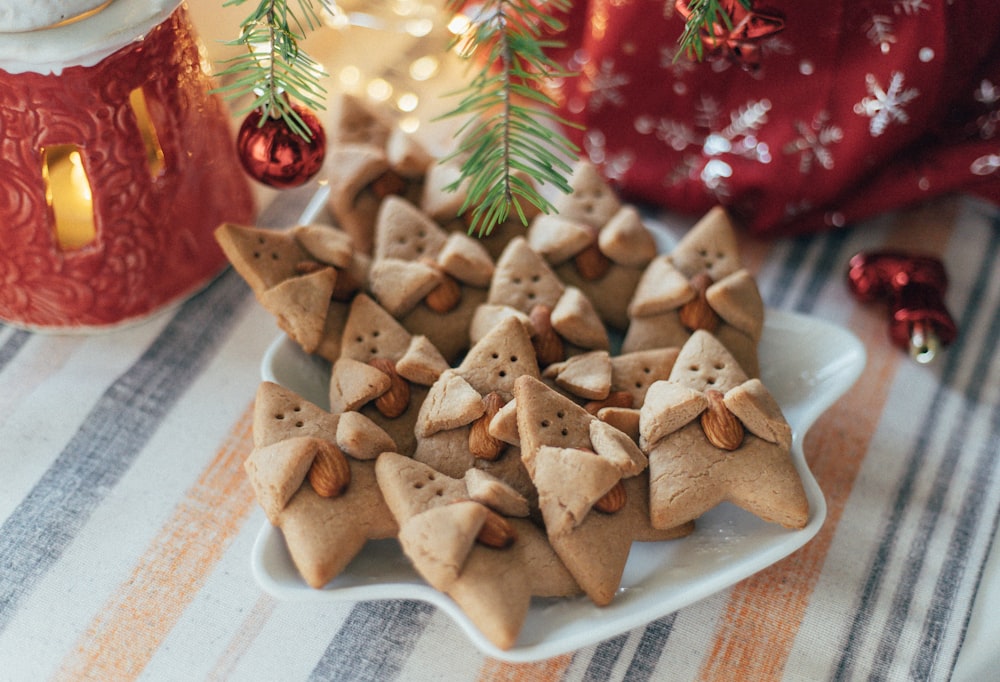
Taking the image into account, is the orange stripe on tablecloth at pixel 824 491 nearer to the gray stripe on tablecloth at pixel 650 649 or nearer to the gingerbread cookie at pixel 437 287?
the gray stripe on tablecloth at pixel 650 649

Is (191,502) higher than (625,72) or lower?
lower

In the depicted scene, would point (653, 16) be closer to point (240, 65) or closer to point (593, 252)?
point (593, 252)

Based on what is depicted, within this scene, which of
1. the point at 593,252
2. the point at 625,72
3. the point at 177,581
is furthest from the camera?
the point at 625,72

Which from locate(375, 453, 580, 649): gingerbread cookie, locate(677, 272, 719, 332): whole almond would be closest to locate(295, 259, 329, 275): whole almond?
locate(375, 453, 580, 649): gingerbread cookie

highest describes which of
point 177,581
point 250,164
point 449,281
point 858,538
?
point 250,164

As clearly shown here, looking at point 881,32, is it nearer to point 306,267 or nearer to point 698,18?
point 698,18

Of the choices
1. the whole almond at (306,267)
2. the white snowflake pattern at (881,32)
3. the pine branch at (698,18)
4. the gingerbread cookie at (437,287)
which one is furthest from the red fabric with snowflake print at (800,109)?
the whole almond at (306,267)

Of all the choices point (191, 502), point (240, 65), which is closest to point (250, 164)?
point (240, 65)
